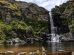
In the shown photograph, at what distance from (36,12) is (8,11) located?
3.44 ft

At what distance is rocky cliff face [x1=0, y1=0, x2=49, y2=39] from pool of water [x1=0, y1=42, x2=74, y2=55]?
0.40 m

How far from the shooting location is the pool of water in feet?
27.5

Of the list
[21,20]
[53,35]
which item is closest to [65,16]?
[53,35]

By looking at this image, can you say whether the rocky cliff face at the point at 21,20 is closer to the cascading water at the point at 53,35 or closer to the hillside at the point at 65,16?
the cascading water at the point at 53,35

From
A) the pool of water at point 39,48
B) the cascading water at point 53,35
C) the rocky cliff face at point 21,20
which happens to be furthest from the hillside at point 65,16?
the pool of water at point 39,48

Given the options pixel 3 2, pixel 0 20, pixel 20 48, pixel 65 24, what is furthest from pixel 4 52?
pixel 65 24

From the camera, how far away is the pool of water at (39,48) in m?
8.38

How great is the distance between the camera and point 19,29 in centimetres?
884

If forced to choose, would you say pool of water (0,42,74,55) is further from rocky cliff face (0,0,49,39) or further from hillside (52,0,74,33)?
hillside (52,0,74,33)

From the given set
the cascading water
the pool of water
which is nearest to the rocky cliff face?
the cascading water

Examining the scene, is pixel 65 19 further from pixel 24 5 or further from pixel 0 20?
pixel 0 20

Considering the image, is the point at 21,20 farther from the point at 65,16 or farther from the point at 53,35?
the point at 65,16

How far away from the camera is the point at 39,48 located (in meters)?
8.56

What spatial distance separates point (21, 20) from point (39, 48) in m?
1.28
